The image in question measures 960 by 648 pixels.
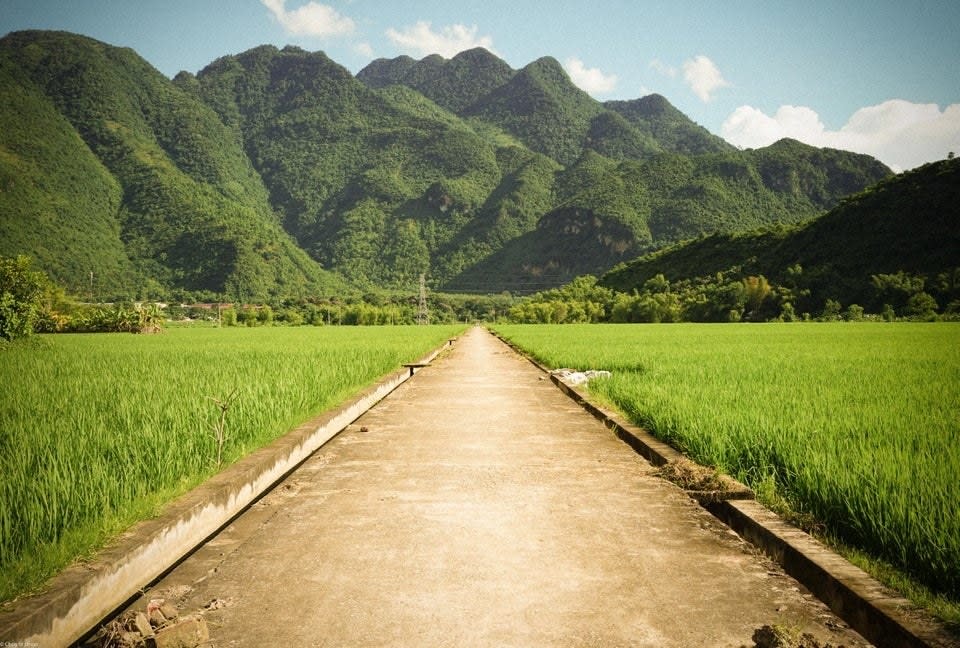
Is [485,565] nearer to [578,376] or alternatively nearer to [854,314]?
[578,376]

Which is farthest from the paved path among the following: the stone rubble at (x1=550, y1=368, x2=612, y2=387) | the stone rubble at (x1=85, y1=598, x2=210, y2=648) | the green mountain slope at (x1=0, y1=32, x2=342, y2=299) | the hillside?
the green mountain slope at (x1=0, y1=32, x2=342, y2=299)

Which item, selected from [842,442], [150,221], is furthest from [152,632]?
[150,221]

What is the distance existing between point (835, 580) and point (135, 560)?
11.0 feet

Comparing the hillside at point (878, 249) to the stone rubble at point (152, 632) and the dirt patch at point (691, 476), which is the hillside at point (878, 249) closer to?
the dirt patch at point (691, 476)

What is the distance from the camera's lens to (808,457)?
401cm

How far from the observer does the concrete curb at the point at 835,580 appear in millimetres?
2068

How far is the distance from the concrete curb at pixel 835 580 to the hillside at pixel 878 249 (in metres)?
71.8

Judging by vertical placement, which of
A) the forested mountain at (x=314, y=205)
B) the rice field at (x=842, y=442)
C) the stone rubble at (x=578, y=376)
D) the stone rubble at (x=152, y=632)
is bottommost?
the stone rubble at (x=578, y=376)

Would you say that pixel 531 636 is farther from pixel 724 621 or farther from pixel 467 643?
pixel 724 621

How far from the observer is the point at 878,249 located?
67500 millimetres

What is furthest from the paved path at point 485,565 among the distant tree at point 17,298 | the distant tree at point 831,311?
the distant tree at point 831,311

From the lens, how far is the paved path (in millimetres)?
2301

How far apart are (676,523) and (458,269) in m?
161

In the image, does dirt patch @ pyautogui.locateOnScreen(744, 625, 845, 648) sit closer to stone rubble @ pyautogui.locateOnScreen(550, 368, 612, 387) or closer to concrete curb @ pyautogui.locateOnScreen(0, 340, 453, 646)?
concrete curb @ pyautogui.locateOnScreen(0, 340, 453, 646)
